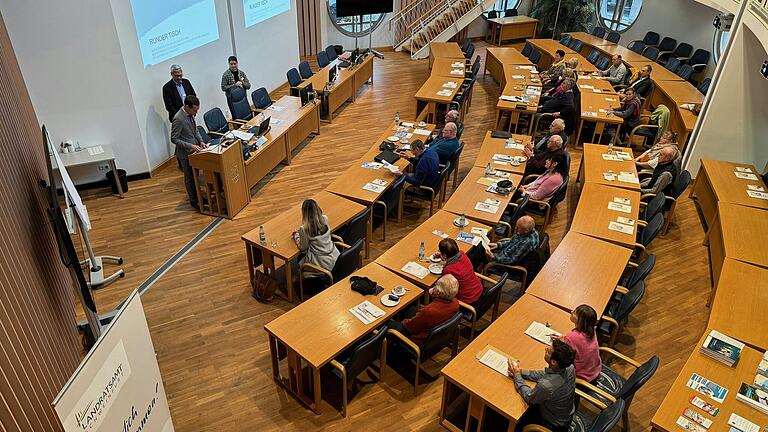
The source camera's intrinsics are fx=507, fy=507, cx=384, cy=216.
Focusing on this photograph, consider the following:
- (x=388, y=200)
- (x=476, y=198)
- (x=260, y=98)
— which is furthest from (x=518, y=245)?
(x=260, y=98)

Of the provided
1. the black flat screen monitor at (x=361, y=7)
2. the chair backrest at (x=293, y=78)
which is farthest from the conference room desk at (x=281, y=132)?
the black flat screen monitor at (x=361, y=7)

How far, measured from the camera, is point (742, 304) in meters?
4.97

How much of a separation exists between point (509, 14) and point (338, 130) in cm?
1035

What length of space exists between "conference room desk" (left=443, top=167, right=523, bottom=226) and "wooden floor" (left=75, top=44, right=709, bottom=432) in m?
1.08

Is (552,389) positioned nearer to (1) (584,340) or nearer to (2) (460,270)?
(1) (584,340)

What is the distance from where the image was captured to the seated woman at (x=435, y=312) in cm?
450

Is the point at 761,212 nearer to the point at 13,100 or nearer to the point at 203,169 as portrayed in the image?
the point at 203,169

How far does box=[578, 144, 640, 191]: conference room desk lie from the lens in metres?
7.26

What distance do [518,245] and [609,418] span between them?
2319 mm

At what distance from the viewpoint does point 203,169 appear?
7.33 m

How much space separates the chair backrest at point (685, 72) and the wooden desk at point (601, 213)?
6893 mm

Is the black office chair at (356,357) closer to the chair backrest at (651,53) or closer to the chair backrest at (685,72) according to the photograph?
the chair backrest at (685,72)

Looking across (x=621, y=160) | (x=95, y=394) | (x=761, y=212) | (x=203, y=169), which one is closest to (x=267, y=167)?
(x=203, y=169)

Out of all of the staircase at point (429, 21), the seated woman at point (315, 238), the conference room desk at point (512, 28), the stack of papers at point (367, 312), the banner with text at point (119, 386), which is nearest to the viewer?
the banner with text at point (119, 386)
